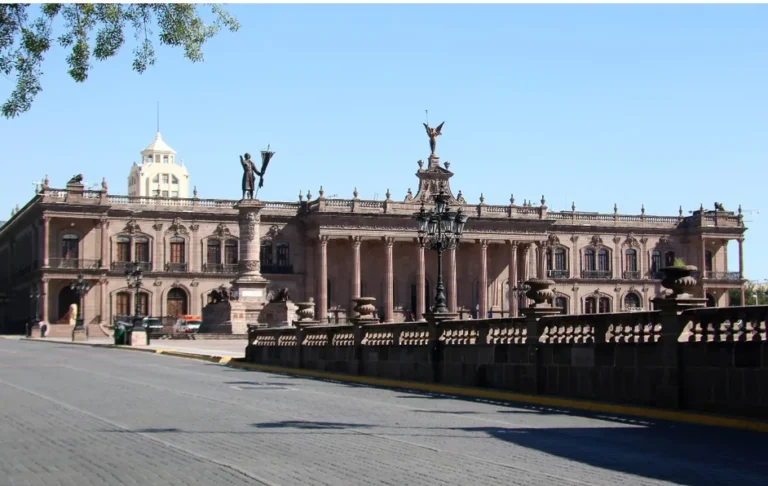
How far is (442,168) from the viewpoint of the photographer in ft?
289

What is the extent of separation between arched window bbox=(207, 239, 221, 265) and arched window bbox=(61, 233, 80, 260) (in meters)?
10.3

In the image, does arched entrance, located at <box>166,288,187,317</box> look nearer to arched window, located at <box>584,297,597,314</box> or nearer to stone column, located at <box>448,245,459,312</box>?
stone column, located at <box>448,245,459,312</box>

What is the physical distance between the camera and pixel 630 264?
99.6m

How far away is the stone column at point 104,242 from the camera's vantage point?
82.4 meters

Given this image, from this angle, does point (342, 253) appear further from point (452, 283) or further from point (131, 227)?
point (131, 227)

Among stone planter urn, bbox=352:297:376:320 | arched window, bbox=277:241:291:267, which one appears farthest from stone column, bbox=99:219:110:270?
stone planter urn, bbox=352:297:376:320

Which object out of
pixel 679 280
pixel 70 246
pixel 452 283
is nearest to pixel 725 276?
pixel 452 283

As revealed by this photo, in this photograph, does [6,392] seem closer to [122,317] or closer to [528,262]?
[122,317]

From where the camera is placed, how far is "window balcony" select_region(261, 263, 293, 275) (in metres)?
87.5

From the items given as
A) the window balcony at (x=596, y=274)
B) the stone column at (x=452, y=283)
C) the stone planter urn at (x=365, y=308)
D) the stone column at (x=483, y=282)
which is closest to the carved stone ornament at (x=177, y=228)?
the stone column at (x=452, y=283)

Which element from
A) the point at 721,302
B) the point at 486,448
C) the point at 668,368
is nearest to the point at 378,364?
the point at 668,368

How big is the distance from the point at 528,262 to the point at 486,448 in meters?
82.5

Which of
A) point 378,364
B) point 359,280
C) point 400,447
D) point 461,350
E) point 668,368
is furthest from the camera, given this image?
point 359,280

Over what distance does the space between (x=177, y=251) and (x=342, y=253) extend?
1316cm
